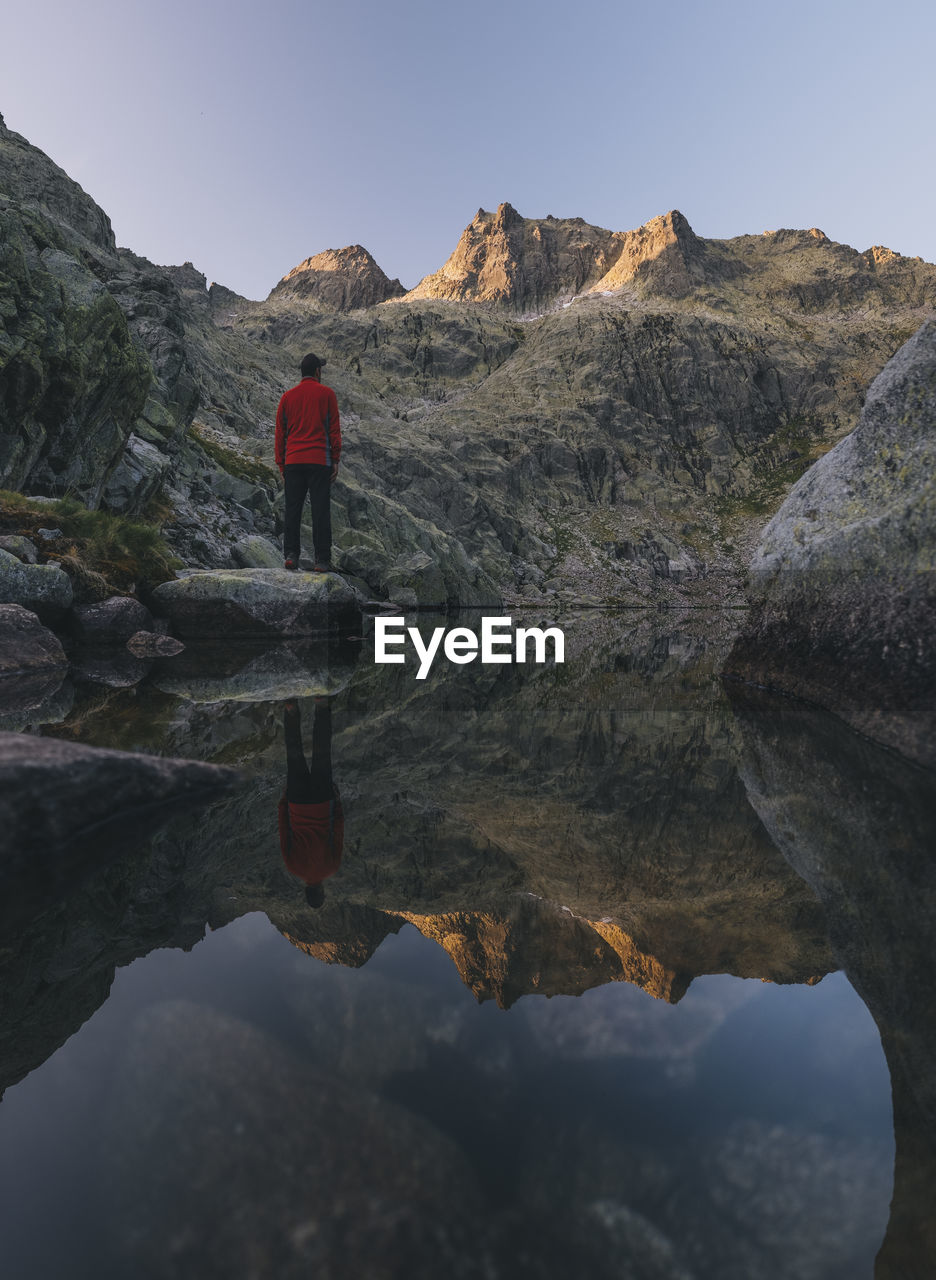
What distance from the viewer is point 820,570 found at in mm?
8109

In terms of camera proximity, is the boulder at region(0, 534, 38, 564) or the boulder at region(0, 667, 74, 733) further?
the boulder at region(0, 534, 38, 564)

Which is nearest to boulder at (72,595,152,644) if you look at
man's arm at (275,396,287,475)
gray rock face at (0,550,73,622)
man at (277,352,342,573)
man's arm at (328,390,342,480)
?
gray rock face at (0,550,73,622)

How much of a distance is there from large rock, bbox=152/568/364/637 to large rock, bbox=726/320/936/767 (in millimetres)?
10824

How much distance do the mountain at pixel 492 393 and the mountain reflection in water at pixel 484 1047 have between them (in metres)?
17.1

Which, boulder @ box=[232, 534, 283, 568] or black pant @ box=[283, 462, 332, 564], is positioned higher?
black pant @ box=[283, 462, 332, 564]

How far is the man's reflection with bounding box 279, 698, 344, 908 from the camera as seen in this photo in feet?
10.9

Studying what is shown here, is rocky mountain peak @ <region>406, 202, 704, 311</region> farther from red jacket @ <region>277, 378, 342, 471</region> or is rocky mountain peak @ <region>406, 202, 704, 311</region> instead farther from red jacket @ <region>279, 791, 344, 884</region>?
red jacket @ <region>279, 791, 344, 884</region>

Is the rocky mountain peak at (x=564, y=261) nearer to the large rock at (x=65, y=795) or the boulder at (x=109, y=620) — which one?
the boulder at (x=109, y=620)

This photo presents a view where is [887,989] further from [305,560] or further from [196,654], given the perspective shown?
[305,560]

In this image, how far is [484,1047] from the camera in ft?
6.71

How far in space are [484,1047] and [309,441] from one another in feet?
46.0

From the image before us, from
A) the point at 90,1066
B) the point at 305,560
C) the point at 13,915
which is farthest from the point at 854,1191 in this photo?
the point at 305,560

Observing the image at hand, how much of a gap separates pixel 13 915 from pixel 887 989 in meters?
3.47

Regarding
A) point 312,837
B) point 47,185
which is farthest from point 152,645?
point 47,185
